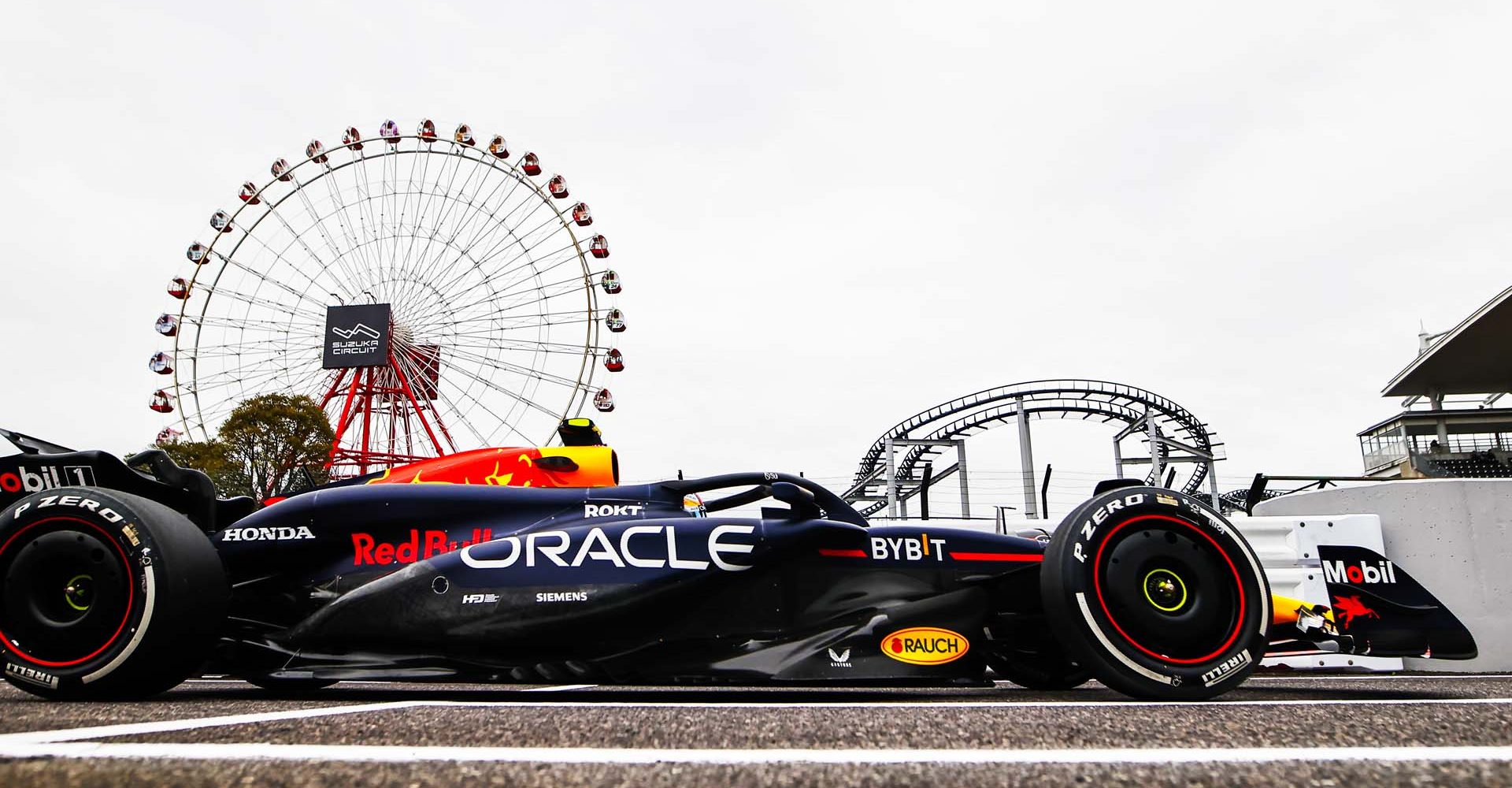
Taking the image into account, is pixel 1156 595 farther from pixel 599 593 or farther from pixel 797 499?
pixel 599 593

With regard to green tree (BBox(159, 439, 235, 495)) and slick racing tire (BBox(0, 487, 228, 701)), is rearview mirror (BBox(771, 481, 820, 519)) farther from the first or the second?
green tree (BBox(159, 439, 235, 495))

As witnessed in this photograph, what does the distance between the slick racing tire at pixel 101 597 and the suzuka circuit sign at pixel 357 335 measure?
2640 cm

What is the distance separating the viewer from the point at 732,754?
1.67 m

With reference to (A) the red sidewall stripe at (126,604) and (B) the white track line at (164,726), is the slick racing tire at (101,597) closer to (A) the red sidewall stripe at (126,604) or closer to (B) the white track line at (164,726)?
(A) the red sidewall stripe at (126,604)

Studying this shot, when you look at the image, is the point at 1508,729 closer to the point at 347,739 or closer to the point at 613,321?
the point at 347,739

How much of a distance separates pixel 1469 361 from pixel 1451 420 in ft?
22.6

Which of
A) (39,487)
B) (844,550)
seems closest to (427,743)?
(844,550)

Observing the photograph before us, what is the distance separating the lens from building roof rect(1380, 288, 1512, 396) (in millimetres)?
38281

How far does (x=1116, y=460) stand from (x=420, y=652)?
129 feet

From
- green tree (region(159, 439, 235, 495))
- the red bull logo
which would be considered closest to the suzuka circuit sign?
green tree (region(159, 439, 235, 495))

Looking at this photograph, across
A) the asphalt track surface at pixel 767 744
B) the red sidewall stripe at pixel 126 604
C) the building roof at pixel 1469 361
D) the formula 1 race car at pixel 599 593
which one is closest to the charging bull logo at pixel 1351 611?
the formula 1 race car at pixel 599 593

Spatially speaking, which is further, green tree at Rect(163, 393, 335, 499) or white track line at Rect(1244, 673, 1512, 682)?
green tree at Rect(163, 393, 335, 499)

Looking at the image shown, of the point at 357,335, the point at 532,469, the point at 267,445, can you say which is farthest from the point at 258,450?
the point at 532,469

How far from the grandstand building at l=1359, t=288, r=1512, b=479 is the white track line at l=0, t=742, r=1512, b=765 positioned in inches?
1823
